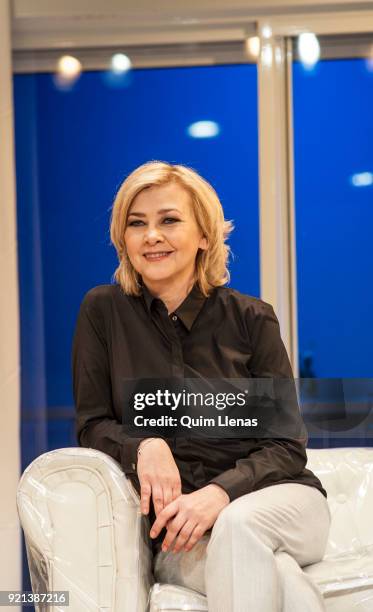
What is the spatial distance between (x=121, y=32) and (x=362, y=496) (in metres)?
1.75

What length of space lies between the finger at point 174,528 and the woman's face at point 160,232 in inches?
19.1

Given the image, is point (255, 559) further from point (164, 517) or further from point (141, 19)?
point (141, 19)

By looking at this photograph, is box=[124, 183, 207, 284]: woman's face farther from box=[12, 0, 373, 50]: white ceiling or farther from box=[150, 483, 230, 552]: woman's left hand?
box=[12, 0, 373, 50]: white ceiling

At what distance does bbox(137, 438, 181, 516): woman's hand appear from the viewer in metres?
1.55

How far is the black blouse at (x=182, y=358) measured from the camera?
65.6 inches

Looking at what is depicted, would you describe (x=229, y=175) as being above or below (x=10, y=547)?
above

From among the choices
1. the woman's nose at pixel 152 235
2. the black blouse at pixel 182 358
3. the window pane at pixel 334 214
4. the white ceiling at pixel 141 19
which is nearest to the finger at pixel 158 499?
the black blouse at pixel 182 358

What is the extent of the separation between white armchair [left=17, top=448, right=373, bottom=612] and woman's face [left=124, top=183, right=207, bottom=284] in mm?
387

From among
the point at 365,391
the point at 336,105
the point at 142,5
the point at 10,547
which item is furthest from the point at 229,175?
the point at 10,547

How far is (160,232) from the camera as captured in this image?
67.7 inches

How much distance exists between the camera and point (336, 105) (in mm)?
2885

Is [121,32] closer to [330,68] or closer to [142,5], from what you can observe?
[142,5]

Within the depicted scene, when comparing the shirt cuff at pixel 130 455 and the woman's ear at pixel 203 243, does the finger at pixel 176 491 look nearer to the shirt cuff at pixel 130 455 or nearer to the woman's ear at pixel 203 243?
the shirt cuff at pixel 130 455

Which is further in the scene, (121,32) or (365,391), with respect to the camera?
(121,32)
